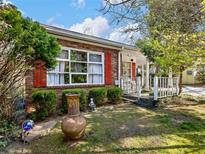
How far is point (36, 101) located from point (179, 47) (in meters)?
5.85

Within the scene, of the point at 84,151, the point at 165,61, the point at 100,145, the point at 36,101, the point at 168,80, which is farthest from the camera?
the point at 168,80

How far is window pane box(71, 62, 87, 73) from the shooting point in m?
11.3

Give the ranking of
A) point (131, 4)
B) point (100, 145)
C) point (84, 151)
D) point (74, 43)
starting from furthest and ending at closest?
point (74, 43)
point (131, 4)
point (100, 145)
point (84, 151)

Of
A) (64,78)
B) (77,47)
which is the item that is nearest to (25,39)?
(64,78)

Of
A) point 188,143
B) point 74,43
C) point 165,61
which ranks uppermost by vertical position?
point 74,43

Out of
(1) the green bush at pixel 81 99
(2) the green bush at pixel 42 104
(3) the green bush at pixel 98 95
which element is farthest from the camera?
(3) the green bush at pixel 98 95

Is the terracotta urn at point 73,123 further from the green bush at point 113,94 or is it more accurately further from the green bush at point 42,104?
the green bush at point 113,94

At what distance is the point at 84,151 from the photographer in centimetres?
570

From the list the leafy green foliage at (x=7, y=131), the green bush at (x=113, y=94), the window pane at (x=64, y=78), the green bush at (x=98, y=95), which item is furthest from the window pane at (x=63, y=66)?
the leafy green foliage at (x=7, y=131)

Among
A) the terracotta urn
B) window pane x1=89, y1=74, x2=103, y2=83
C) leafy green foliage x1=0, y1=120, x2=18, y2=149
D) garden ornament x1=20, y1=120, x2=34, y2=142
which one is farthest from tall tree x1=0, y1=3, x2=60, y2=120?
window pane x1=89, y1=74, x2=103, y2=83

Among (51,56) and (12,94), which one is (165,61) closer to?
(51,56)

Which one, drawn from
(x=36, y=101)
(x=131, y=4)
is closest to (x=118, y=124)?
(x=36, y=101)

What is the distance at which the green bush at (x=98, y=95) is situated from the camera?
11.5 metres

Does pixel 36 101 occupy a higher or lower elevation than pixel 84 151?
higher
